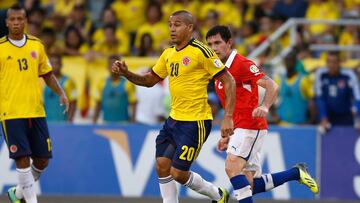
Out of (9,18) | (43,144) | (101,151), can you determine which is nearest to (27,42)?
(9,18)

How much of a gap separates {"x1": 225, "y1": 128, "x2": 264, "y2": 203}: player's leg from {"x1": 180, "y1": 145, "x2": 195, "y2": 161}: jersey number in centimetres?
61

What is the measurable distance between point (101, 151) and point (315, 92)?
12.0 feet

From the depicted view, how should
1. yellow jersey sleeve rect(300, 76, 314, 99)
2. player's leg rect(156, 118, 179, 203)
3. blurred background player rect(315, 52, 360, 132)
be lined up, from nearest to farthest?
player's leg rect(156, 118, 179, 203) < blurred background player rect(315, 52, 360, 132) < yellow jersey sleeve rect(300, 76, 314, 99)

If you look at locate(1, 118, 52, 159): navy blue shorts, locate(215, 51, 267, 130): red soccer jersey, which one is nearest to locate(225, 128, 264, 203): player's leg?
locate(215, 51, 267, 130): red soccer jersey

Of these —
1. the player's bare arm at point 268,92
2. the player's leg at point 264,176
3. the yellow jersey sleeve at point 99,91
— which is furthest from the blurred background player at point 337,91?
the player's bare arm at point 268,92

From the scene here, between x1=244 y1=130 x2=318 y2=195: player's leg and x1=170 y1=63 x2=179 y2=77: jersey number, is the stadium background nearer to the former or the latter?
x1=170 y1=63 x2=179 y2=77: jersey number

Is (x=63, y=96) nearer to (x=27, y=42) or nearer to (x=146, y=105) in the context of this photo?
(x=27, y=42)

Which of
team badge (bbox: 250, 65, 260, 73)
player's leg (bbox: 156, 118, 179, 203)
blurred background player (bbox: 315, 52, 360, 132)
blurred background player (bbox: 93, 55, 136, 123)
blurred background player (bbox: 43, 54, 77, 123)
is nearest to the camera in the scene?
player's leg (bbox: 156, 118, 179, 203)

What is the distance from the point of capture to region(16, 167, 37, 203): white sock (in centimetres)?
1216

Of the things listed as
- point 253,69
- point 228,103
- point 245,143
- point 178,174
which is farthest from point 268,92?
point 178,174

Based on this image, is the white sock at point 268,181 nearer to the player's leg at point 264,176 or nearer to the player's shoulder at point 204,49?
the player's leg at point 264,176

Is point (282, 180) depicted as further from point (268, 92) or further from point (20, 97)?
point (20, 97)

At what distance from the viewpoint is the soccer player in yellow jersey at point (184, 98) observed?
11.1 metres

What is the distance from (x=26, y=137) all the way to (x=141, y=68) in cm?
599
